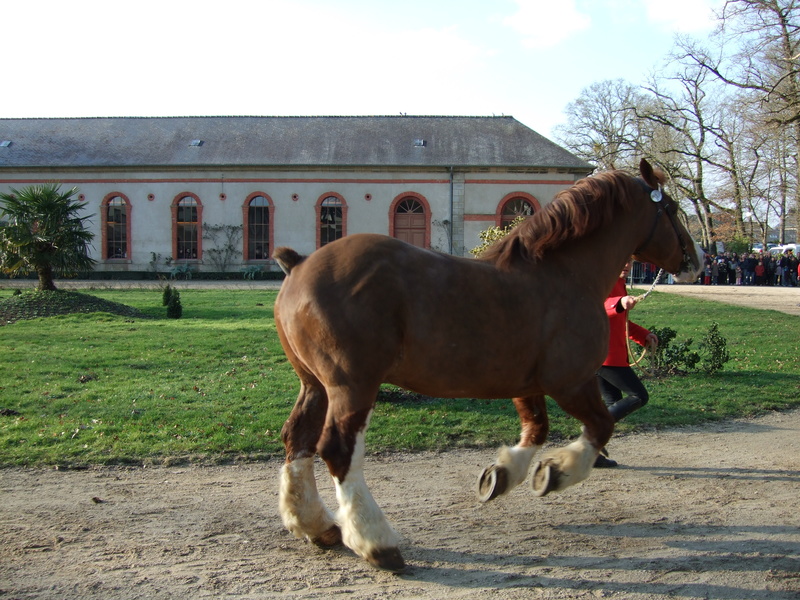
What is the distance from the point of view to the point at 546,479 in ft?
12.6

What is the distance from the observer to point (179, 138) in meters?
36.0

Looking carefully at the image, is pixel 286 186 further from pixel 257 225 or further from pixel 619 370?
pixel 619 370

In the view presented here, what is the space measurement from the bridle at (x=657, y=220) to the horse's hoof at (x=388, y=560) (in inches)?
108

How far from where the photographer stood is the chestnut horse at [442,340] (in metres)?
3.64

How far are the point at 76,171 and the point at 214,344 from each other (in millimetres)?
27721

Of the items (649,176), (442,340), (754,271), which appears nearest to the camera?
(442,340)

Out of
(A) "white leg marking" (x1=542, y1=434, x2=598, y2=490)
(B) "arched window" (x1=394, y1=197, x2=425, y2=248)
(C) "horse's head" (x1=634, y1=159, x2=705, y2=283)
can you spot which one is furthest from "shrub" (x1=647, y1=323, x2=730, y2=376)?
(B) "arched window" (x1=394, y1=197, x2=425, y2=248)

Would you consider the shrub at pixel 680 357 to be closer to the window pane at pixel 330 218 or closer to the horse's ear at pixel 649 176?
the horse's ear at pixel 649 176

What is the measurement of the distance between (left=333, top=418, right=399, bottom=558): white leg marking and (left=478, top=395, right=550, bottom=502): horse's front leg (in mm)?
681

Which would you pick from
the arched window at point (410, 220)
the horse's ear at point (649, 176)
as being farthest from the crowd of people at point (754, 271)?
the horse's ear at point (649, 176)

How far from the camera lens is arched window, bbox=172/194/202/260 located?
3466 centimetres

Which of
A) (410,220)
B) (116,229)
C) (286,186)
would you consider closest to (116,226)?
(116,229)

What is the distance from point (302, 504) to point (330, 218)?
31.0 meters

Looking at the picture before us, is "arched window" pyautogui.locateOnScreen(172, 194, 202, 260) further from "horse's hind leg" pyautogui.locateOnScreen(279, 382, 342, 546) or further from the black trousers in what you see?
"horse's hind leg" pyautogui.locateOnScreen(279, 382, 342, 546)
